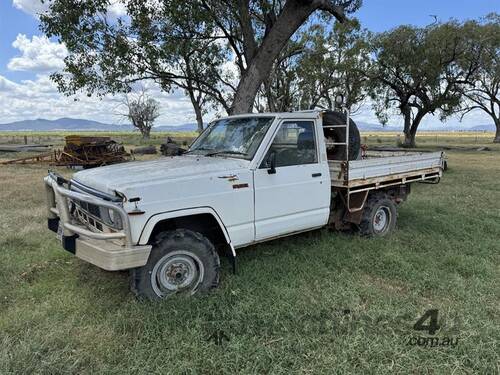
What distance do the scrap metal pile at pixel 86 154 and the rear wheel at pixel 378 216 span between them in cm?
1359

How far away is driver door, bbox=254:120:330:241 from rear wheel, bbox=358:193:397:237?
109cm

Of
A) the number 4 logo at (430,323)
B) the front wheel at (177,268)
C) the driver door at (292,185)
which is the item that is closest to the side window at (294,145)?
the driver door at (292,185)

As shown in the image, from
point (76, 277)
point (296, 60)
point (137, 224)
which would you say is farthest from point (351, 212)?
point (296, 60)

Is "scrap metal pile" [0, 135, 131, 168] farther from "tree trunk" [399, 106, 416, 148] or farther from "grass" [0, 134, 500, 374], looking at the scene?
"tree trunk" [399, 106, 416, 148]

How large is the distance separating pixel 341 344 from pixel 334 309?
1.98ft

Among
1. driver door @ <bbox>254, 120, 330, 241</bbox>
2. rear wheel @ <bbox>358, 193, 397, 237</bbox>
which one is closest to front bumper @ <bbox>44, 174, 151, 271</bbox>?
driver door @ <bbox>254, 120, 330, 241</bbox>

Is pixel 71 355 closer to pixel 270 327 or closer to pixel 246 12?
pixel 270 327

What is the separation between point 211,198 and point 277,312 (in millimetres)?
1259

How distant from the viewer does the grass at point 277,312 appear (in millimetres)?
2938

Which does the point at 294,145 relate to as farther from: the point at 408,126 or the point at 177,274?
the point at 408,126

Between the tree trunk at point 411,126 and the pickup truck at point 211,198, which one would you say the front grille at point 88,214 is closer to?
the pickup truck at point 211,198

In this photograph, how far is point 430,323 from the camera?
349 cm

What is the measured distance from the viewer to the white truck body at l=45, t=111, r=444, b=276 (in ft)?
11.3

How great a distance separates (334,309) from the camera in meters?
3.74
